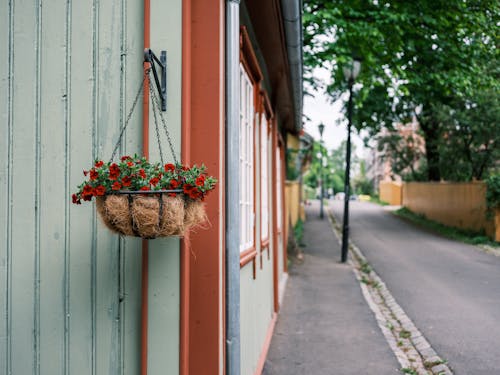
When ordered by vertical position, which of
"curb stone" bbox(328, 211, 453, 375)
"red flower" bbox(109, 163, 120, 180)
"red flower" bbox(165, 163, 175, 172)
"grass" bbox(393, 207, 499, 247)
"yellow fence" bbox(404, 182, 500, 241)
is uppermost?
"red flower" bbox(165, 163, 175, 172)

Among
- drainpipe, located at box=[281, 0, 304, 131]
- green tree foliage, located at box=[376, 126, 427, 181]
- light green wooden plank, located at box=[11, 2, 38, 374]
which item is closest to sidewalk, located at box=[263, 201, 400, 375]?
light green wooden plank, located at box=[11, 2, 38, 374]

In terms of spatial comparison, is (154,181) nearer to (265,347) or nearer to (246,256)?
(246,256)

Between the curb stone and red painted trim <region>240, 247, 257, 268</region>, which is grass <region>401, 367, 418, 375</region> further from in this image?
red painted trim <region>240, 247, 257, 268</region>

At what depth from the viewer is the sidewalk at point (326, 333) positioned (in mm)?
5238

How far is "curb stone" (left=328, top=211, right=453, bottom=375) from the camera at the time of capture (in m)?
5.21

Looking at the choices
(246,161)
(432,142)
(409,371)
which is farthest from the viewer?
(432,142)

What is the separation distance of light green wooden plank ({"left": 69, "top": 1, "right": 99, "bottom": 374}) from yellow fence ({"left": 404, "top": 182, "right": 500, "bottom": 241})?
1529 centimetres

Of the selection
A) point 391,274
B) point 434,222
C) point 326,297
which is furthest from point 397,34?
point 434,222

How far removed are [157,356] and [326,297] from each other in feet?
21.7

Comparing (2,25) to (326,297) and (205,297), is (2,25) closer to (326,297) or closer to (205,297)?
(205,297)

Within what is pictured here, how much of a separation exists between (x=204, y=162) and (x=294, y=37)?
2.65 metres

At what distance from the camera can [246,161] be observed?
14.8ft

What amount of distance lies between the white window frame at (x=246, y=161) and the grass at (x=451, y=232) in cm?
1265

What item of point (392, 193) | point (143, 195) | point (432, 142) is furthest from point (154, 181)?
point (392, 193)
